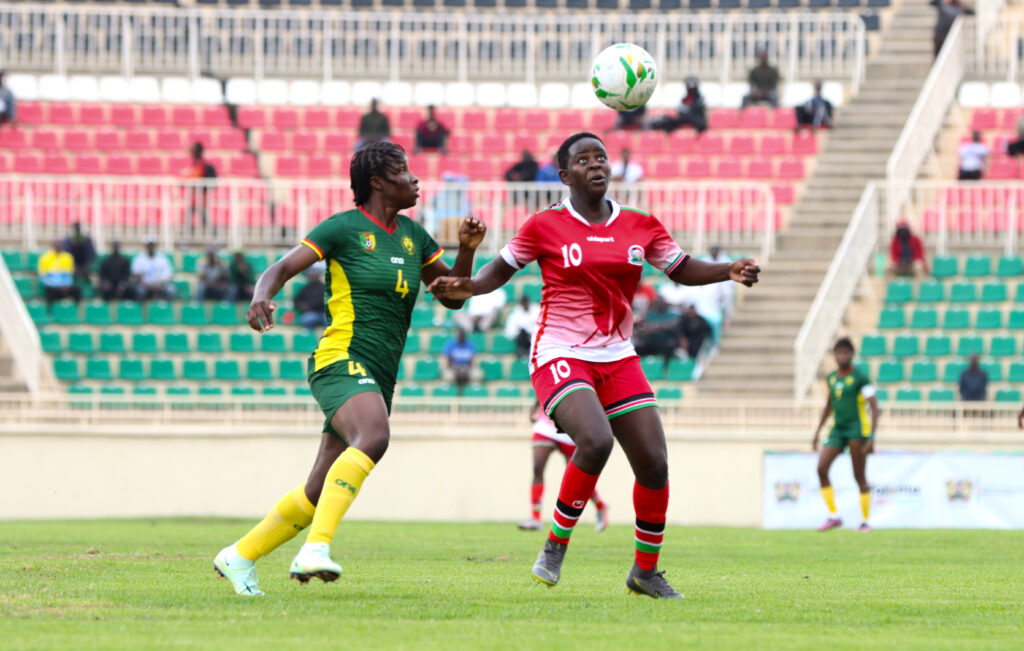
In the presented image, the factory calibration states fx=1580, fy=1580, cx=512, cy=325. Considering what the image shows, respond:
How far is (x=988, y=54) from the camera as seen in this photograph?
30.1 m

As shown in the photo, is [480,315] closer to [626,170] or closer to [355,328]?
[626,170]

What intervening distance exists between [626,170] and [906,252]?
15.9 ft

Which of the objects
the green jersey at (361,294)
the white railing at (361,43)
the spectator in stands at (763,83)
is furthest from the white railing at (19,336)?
the green jersey at (361,294)

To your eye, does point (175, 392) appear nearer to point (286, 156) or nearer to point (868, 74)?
point (286, 156)

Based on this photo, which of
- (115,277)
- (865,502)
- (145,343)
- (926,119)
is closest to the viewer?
(865,502)

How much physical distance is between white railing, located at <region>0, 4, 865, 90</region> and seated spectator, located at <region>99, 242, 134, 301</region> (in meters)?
7.94

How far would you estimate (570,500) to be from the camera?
8.50m

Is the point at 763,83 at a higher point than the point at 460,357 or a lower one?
higher

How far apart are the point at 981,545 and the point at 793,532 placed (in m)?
3.71

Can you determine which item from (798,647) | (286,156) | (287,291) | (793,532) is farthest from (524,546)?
(286,156)

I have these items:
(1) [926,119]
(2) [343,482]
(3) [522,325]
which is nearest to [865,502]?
(3) [522,325]

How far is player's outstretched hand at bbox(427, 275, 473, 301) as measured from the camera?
8062 millimetres

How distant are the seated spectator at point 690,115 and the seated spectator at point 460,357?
7205 mm

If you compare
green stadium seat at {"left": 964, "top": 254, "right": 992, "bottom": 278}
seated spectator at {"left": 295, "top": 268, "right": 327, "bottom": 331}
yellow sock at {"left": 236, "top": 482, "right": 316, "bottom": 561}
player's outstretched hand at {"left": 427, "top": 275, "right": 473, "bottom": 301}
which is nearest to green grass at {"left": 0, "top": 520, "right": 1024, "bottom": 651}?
yellow sock at {"left": 236, "top": 482, "right": 316, "bottom": 561}
